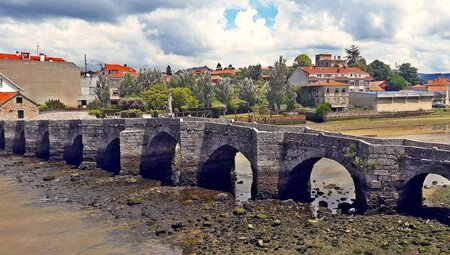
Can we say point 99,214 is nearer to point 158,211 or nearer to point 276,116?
point 158,211

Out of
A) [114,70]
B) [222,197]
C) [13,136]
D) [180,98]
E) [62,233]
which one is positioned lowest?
[62,233]

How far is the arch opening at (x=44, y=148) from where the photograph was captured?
52906 mm

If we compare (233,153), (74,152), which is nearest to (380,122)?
(233,153)

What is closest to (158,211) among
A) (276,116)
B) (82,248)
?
(82,248)

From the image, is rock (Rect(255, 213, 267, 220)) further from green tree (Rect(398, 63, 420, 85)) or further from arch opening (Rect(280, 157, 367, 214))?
green tree (Rect(398, 63, 420, 85))

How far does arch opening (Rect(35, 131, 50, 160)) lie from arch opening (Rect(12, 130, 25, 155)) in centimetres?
461

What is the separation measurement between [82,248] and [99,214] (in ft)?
20.4

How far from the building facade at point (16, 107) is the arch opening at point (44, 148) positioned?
11714 mm

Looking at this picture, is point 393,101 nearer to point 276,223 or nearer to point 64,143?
point 64,143

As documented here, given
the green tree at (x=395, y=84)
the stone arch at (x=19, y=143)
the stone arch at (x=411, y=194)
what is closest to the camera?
the stone arch at (x=411, y=194)

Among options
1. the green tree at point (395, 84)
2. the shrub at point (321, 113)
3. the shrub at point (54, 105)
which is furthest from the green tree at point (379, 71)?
the shrub at point (54, 105)

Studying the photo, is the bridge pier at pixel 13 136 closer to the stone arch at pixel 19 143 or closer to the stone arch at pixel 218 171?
the stone arch at pixel 19 143

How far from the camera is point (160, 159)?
43.4 metres

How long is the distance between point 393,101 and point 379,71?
→ 167ft
